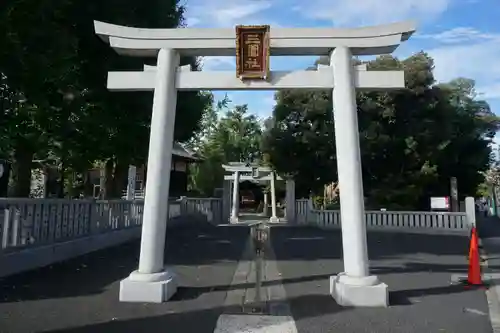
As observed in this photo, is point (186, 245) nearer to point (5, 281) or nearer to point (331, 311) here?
point (5, 281)

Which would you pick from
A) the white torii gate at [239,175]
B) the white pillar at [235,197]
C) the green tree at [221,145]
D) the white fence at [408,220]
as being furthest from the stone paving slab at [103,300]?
the green tree at [221,145]

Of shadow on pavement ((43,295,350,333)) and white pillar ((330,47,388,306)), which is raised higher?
white pillar ((330,47,388,306))

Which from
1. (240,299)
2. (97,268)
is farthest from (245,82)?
(97,268)

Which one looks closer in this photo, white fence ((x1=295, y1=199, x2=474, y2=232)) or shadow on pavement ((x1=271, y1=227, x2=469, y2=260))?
shadow on pavement ((x1=271, y1=227, x2=469, y2=260))

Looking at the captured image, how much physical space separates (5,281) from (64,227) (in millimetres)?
2957

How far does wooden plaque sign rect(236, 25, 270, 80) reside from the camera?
721cm

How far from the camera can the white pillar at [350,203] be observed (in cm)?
→ 660

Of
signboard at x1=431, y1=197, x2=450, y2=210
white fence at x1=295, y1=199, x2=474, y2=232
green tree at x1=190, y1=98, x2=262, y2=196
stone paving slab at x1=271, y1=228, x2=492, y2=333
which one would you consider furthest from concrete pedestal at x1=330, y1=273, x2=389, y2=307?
green tree at x1=190, y1=98, x2=262, y2=196

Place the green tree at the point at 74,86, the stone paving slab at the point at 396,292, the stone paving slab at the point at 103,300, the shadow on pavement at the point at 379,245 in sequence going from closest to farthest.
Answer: the stone paving slab at the point at 103,300 < the stone paving slab at the point at 396,292 < the green tree at the point at 74,86 < the shadow on pavement at the point at 379,245

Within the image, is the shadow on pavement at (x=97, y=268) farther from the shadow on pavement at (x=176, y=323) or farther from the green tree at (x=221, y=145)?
the green tree at (x=221, y=145)

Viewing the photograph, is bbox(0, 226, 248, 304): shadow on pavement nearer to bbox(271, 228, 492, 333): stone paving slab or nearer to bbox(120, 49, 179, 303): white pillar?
bbox(120, 49, 179, 303): white pillar

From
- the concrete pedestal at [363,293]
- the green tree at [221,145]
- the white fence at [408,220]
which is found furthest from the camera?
the green tree at [221,145]

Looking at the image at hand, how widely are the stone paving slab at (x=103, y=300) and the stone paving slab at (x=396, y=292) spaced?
1.22 meters

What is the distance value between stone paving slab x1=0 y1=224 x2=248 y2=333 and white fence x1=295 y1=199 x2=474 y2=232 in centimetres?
1051
